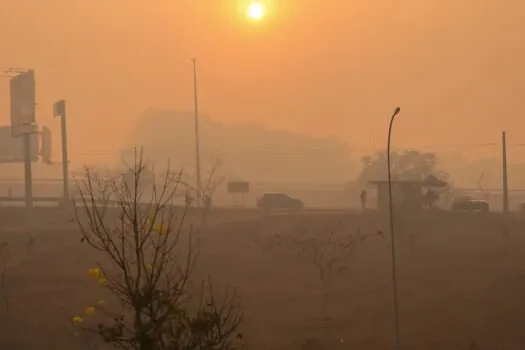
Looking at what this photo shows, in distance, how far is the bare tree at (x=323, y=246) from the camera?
183 ft

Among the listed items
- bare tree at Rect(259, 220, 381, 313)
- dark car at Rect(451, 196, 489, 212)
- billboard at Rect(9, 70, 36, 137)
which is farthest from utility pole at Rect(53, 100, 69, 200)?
dark car at Rect(451, 196, 489, 212)

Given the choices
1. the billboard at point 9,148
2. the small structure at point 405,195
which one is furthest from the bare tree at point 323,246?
the billboard at point 9,148

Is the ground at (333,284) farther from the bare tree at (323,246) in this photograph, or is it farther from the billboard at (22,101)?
the billboard at (22,101)

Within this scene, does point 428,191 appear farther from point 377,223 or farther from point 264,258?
point 264,258

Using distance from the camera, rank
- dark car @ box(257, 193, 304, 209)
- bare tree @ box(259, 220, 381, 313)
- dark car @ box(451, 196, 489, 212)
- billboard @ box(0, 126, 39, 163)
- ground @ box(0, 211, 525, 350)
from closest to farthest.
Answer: ground @ box(0, 211, 525, 350) < bare tree @ box(259, 220, 381, 313) < dark car @ box(451, 196, 489, 212) < dark car @ box(257, 193, 304, 209) < billboard @ box(0, 126, 39, 163)

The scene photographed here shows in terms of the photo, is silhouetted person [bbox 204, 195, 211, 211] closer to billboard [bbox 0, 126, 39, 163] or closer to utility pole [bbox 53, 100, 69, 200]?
utility pole [bbox 53, 100, 69, 200]

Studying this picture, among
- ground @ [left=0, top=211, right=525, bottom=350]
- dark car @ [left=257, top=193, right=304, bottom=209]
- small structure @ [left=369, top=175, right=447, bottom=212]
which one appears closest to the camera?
ground @ [left=0, top=211, right=525, bottom=350]

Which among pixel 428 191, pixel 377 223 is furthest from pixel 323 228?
pixel 428 191

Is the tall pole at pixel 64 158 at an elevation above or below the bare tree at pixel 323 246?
above

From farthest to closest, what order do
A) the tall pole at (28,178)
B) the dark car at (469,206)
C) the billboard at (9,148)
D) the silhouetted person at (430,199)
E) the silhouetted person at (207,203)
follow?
the billboard at (9,148) → the dark car at (469,206) → the silhouetted person at (430,199) → the silhouetted person at (207,203) → the tall pole at (28,178)

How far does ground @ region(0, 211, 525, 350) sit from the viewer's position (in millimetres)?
41875

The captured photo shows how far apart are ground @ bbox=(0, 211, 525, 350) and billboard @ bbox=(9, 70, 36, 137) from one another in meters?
7.93

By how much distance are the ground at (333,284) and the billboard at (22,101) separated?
7935mm

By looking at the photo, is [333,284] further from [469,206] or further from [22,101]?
[22,101]
